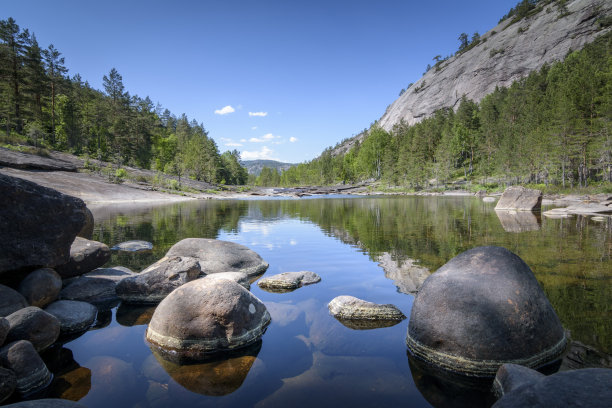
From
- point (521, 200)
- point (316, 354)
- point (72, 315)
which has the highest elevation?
point (521, 200)

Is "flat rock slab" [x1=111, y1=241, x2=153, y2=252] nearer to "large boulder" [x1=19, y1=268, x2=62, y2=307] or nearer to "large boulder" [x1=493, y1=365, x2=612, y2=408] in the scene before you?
"large boulder" [x1=19, y1=268, x2=62, y2=307]

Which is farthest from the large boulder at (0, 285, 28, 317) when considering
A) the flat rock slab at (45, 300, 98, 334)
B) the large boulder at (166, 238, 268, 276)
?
the large boulder at (166, 238, 268, 276)

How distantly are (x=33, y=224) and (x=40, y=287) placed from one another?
1.47 meters

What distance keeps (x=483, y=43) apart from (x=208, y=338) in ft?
545

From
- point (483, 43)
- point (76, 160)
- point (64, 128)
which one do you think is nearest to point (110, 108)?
point (64, 128)

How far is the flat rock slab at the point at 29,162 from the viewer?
43.2 m

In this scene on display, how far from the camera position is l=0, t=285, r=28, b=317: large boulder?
6.03 m

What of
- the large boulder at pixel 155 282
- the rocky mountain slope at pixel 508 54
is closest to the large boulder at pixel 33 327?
the large boulder at pixel 155 282

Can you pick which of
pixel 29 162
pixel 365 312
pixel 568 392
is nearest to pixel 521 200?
pixel 365 312

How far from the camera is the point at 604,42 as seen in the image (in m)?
73.2

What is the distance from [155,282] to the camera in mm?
8758

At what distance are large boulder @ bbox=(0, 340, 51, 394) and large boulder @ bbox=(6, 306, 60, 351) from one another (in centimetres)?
67

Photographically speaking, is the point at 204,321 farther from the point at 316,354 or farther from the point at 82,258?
the point at 82,258

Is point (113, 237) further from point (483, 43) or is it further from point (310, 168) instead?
point (483, 43)
